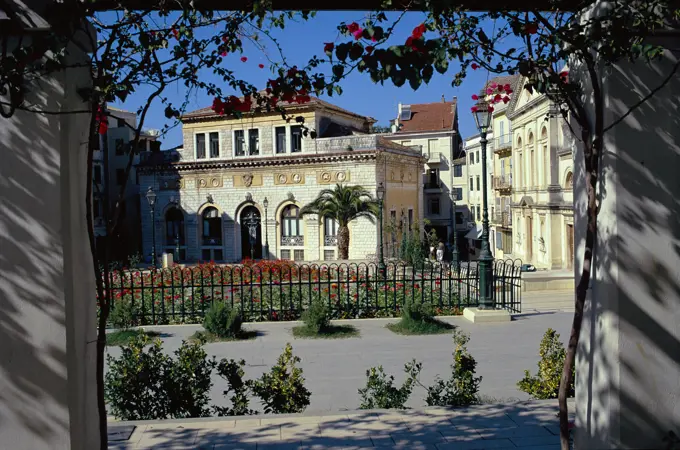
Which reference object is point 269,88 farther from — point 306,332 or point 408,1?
point 306,332

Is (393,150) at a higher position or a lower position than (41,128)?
higher

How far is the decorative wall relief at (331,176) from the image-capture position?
116ft

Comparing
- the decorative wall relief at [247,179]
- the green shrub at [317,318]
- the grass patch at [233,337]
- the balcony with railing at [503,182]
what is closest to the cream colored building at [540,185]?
the balcony with railing at [503,182]

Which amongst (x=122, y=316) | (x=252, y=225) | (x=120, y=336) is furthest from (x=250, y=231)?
(x=120, y=336)

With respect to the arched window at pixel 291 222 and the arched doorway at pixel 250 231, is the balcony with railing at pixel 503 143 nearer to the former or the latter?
the arched window at pixel 291 222

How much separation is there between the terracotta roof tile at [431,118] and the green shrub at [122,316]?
148 feet

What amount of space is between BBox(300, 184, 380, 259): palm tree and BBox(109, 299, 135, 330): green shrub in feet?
70.0

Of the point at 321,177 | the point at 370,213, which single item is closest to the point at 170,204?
the point at 321,177

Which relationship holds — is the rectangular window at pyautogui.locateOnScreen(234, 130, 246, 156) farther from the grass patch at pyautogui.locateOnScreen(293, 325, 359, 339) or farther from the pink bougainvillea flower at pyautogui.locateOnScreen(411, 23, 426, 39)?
the pink bougainvillea flower at pyautogui.locateOnScreen(411, 23, 426, 39)

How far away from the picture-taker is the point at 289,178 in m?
36.9

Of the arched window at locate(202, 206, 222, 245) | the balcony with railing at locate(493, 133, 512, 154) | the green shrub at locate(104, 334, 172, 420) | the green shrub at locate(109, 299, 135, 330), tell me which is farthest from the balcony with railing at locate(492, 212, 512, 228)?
the green shrub at locate(104, 334, 172, 420)

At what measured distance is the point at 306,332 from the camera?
11.0 meters

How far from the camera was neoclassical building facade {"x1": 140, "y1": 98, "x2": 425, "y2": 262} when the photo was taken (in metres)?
35.2

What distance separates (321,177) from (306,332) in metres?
25.5
